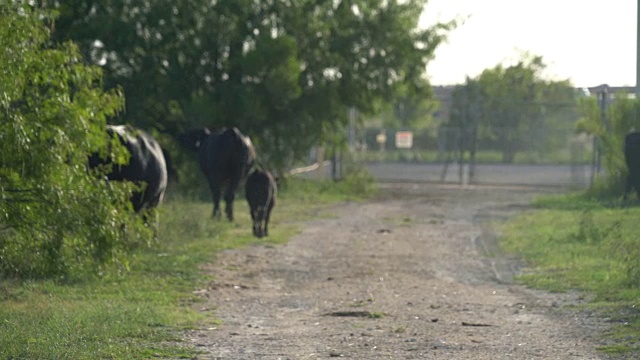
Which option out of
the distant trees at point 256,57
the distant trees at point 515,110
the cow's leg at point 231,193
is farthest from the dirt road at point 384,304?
the distant trees at point 515,110

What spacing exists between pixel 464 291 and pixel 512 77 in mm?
41771

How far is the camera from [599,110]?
102ft

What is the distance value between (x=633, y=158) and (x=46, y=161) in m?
17.5

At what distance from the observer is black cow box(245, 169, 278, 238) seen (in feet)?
66.3

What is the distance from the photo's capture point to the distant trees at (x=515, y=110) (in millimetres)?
44125

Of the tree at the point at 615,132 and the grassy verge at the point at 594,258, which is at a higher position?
the tree at the point at 615,132

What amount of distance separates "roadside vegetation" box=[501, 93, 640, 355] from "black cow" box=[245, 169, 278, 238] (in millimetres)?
3625

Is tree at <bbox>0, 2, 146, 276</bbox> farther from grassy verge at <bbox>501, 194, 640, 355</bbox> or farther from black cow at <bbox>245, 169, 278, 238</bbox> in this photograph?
black cow at <bbox>245, 169, 278, 238</bbox>

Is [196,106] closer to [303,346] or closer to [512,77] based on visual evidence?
[303,346]

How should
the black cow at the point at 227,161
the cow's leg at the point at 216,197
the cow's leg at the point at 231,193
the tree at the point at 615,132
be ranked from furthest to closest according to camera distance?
1. the tree at the point at 615,132
2. the cow's leg at the point at 216,197
3. the cow's leg at the point at 231,193
4. the black cow at the point at 227,161

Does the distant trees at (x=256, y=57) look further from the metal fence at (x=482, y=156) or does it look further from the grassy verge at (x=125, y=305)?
the grassy verge at (x=125, y=305)

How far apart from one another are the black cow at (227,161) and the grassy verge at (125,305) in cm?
193

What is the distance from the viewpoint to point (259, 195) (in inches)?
797

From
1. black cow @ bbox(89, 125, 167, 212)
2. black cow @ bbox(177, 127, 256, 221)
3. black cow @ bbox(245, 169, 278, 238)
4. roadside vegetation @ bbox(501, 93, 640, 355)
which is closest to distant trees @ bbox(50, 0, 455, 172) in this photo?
roadside vegetation @ bbox(501, 93, 640, 355)
